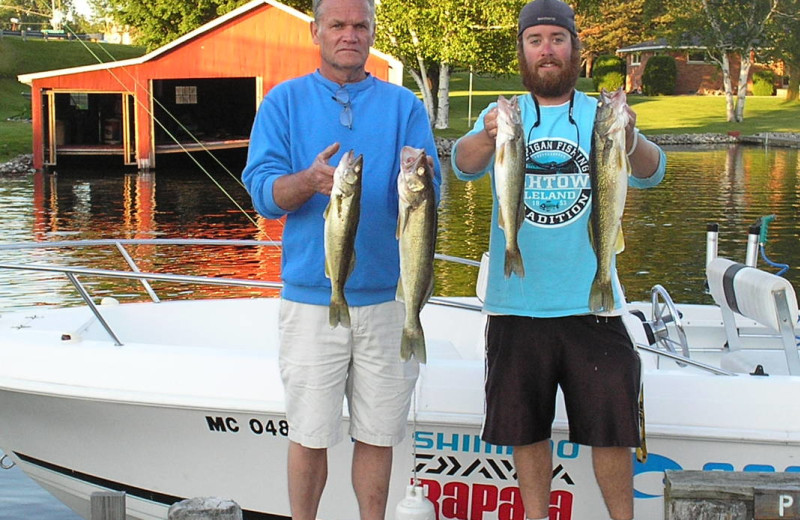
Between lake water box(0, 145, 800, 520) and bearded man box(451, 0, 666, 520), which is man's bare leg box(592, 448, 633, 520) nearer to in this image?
bearded man box(451, 0, 666, 520)

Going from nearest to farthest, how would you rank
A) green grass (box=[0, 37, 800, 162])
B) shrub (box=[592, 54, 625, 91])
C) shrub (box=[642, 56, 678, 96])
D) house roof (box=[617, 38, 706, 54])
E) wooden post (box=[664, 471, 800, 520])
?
wooden post (box=[664, 471, 800, 520]) < green grass (box=[0, 37, 800, 162]) < shrub (box=[592, 54, 625, 91]) < shrub (box=[642, 56, 678, 96]) < house roof (box=[617, 38, 706, 54])

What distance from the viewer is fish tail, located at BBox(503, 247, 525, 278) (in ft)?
12.2

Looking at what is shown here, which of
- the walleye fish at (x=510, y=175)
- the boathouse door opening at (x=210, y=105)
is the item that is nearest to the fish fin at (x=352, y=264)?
the walleye fish at (x=510, y=175)

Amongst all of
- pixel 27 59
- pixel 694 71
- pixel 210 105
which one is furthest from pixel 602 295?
pixel 694 71

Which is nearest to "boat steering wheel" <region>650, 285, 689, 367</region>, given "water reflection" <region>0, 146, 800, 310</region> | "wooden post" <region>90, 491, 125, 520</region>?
"wooden post" <region>90, 491, 125, 520</region>

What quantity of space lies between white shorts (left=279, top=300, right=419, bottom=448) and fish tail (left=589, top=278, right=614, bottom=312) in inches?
28.4

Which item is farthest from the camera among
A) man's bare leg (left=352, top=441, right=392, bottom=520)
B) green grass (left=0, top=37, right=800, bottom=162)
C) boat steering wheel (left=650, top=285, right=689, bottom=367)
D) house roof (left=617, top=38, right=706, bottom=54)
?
house roof (left=617, top=38, right=706, bottom=54)

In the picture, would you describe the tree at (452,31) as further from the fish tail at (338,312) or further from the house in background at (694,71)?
the fish tail at (338,312)

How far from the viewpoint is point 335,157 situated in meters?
3.93

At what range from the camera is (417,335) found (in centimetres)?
373

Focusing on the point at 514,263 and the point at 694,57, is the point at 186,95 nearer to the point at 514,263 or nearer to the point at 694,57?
the point at 514,263

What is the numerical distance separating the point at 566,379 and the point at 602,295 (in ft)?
1.33

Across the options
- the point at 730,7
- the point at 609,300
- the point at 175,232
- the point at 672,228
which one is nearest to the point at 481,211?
the point at 672,228

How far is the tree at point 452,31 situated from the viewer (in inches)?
1446
